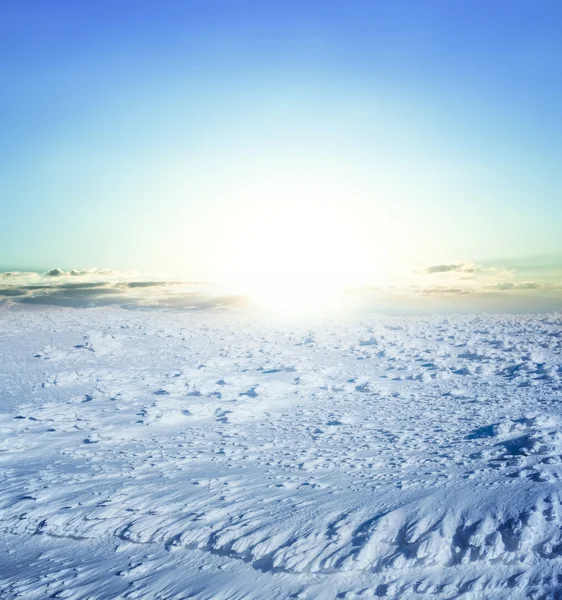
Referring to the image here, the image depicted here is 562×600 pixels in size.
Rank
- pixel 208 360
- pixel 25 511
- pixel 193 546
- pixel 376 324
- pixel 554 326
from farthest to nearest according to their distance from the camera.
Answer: pixel 376 324 < pixel 554 326 < pixel 208 360 < pixel 25 511 < pixel 193 546

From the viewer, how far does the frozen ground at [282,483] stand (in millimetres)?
4246

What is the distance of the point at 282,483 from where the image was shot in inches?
237

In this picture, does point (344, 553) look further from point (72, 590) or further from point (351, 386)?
point (351, 386)

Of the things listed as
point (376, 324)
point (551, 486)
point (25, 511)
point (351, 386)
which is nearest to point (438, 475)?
point (551, 486)

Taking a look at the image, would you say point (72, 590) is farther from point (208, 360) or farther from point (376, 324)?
point (376, 324)

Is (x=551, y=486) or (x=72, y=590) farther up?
(x=551, y=486)

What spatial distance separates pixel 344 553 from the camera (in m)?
4.46

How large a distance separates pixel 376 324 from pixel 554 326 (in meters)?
10.2

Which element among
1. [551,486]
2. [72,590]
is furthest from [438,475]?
[72,590]

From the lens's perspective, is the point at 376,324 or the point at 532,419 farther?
the point at 376,324

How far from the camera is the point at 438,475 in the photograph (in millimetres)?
5871

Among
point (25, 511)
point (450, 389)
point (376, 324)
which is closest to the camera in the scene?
point (25, 511)

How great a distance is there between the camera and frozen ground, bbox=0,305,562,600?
4246 millimetres

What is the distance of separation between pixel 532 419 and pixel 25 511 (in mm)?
8625
